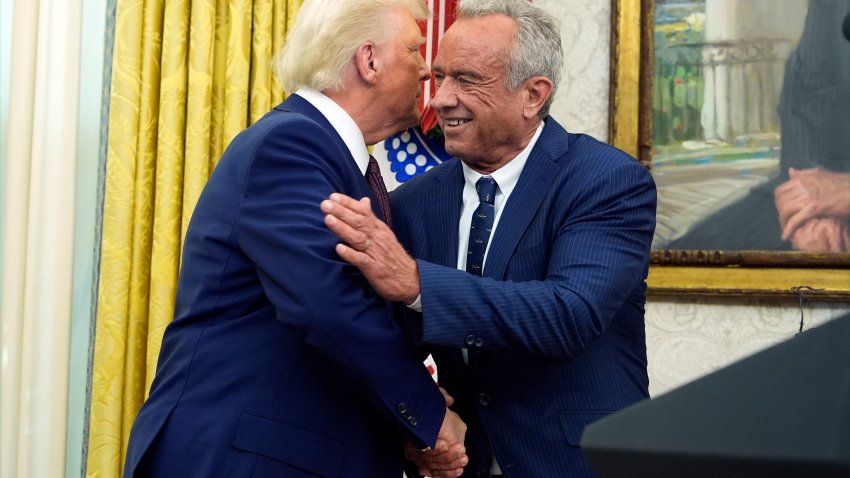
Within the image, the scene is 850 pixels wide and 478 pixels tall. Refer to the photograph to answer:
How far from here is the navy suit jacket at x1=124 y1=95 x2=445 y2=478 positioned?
73.7 inches

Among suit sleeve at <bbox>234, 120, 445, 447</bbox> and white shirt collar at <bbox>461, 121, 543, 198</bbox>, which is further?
white shirt collar at <bbox>461, 121, 543, 198</bbox>

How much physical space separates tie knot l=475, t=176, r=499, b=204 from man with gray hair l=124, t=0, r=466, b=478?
364 millimetres

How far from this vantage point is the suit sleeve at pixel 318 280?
6.09 ft

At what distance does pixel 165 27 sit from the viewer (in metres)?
3.25

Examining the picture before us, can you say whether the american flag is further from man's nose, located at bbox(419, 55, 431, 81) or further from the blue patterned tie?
the blue patterned tie

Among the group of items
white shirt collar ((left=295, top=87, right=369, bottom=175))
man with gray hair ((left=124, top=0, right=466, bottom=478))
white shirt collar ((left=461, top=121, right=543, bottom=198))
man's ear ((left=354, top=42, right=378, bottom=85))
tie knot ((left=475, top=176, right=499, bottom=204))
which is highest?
man's ear ((left=354, top=42, right=378, bottom=85))

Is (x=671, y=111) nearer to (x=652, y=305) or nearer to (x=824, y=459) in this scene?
(x=652, y=305)

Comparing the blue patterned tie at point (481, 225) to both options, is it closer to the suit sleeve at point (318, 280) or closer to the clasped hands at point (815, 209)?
the suit sleeve at point (318, 280)

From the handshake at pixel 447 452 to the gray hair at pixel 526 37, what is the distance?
0.83 m

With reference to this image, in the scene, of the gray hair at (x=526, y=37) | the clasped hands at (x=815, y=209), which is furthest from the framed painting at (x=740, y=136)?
the gray hair at (x=526, y=37)

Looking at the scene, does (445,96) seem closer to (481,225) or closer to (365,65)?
(365,65)

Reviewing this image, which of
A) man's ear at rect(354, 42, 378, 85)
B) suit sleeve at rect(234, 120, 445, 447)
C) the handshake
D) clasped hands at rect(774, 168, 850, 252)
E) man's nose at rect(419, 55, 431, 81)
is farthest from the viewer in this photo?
clasped hands at rect(774, 168, 850, 252)

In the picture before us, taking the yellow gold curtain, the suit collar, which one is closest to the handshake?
the suit collar

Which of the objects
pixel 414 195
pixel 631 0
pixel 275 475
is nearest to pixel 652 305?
pixel 631 0
